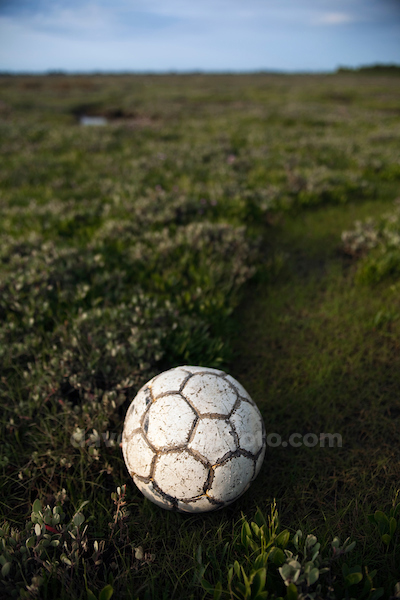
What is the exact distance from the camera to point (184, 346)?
13.5 ft

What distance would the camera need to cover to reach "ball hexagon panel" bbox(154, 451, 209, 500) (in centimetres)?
254

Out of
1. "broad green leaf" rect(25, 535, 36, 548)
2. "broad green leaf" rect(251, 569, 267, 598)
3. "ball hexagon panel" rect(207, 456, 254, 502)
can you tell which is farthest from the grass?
"ball hexagon panel" rect(207, 456, 254, 502)

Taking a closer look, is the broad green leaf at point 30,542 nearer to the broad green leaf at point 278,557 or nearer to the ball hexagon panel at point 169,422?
the ball hexagon panel at point 169,422

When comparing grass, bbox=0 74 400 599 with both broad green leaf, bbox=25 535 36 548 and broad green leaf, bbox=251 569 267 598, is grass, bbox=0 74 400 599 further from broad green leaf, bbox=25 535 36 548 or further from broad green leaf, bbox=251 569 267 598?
broad green leaf, bbox=251 569 267 598

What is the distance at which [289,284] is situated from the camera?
5770mm

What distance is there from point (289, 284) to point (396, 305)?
5.47ft

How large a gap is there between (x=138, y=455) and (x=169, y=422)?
37cm

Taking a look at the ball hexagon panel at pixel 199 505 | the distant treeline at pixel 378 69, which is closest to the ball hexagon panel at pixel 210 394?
the ball hexagon panel at pixel 199 505

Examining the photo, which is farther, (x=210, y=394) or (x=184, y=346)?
(x=184, y=346)

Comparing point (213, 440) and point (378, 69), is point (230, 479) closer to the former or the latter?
point (213, 440)

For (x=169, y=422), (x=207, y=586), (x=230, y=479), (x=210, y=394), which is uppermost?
(x=210, y=394)

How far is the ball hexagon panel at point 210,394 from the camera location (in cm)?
275

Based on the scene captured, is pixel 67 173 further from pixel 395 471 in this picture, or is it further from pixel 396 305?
pixel 395 471

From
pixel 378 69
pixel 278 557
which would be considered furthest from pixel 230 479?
pixel 378 69
